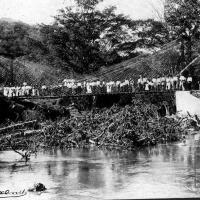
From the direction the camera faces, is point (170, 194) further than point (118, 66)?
No

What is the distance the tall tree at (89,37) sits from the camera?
40.8 metres

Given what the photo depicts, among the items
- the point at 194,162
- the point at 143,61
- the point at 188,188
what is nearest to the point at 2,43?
the point at 143,61

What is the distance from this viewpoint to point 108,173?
12.2m

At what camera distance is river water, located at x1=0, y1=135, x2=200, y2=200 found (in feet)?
32.3

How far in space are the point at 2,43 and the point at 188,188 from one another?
1471 inches

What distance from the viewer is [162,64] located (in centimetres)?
3662

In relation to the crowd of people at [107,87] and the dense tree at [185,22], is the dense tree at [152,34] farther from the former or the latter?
the crowd of people at [107,87]

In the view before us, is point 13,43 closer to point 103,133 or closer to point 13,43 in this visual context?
point 13,43

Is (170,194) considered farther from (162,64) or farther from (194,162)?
(162,64)

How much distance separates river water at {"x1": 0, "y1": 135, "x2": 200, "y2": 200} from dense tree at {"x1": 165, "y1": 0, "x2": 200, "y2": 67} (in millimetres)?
19789

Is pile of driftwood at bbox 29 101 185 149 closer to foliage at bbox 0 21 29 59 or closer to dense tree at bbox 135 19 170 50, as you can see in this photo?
dense tree at bbox 135 19 170 50

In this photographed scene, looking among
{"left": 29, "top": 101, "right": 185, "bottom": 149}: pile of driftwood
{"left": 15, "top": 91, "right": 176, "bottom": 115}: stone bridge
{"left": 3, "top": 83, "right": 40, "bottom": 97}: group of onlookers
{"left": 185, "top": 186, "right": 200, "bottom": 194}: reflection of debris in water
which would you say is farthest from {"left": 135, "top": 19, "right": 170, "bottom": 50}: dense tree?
{"left": 185, "top": 186, "right": 200, "bottom": 194}: reflection of debris in water

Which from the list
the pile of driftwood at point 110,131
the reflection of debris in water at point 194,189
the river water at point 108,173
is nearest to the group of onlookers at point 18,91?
the pile of driftwood at point 110,131

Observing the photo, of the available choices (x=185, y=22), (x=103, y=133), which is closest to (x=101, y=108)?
(x=185, y=22)
